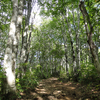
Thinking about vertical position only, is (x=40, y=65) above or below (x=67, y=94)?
above

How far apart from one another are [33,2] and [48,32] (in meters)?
11.1

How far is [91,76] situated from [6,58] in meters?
5.77

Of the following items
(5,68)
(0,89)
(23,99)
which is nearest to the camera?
(0,89)

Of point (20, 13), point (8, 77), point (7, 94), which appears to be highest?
point (20, 13)

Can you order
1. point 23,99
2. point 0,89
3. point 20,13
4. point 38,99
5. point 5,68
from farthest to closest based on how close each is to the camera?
1. point 20,13
2. point 38,99
3. point 23,99
4. point 5,68
5. point 0,89

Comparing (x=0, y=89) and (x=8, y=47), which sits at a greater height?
(x=8, y=47)

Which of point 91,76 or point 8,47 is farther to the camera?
point 91,76

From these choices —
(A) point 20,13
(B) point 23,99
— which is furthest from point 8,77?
(A) point 20,13

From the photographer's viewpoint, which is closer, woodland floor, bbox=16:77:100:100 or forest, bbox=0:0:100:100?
forest, bbox=0:0:100:100

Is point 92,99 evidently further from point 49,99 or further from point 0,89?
point 0,89

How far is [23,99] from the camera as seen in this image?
402cm

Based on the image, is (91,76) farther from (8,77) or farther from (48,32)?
(48,32)

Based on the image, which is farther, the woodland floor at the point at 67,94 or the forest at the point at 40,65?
the woodland floor at the point at 67,94

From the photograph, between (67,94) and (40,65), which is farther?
(40,65)
